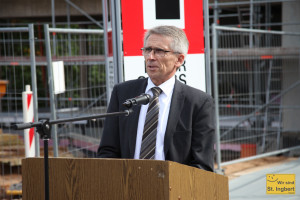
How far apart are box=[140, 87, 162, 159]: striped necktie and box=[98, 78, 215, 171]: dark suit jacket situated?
0.26 ft

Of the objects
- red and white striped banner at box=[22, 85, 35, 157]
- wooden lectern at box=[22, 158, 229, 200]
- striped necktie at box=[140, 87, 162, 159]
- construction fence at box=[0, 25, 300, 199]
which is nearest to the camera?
wooden lectern at box=[22, 158, 229, 200]

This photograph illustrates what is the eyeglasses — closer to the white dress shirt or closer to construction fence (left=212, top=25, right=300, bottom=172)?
the white dress shirt

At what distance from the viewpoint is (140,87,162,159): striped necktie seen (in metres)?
3.19

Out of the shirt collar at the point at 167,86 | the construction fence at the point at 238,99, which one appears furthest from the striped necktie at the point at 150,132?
the construction fence at the point at 238,99

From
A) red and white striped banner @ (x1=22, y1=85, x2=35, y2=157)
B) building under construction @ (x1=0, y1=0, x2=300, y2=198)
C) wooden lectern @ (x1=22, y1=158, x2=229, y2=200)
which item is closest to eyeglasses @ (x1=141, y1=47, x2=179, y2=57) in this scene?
wooden lectern @ (x1=22, y1=158, x2=229, y2=200)

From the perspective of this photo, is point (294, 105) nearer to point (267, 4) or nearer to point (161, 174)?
point (267, 4)

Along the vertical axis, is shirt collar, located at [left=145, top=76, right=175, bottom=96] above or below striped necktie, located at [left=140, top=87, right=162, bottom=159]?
above

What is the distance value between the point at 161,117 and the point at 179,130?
0.14 metres

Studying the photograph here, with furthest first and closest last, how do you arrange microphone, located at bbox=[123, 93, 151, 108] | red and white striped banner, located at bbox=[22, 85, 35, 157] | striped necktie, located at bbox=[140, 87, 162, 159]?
red and white striped banner, located at bbox=[22, 85, 35, 157] < striped necktie, located at bbox=[140, 87, 162, 159] < microphone, located at bbox=[123, 93, 151, 108]

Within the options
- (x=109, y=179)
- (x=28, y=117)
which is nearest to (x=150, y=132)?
(x=109, y=179)

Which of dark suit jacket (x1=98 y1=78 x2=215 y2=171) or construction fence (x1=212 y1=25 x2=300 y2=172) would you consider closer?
dark suit jacket (x1=98 y1=78 x2=215 y2=171)

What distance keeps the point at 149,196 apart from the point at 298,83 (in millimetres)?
9919

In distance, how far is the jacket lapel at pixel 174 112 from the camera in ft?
10.6

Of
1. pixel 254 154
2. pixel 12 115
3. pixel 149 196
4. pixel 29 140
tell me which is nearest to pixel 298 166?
pixel 254 154
